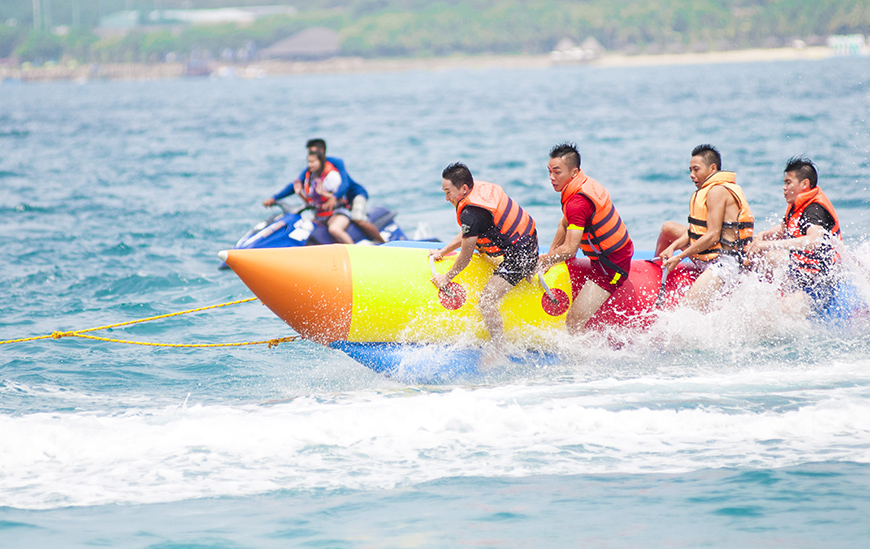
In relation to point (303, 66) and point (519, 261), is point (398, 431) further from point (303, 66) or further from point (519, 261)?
point (303, 66)

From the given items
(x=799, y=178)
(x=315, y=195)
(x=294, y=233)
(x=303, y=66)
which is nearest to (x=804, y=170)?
(x=799, y=178)

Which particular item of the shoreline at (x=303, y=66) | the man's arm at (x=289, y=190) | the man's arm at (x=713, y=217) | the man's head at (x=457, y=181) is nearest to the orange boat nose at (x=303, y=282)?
the man's head at (x=457, y=181)

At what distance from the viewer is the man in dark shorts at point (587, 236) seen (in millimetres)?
4688

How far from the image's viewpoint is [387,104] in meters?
38.3

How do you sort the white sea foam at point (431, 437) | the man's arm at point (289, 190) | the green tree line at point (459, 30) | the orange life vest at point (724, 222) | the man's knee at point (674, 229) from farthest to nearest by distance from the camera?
1. the green tree line at point (459, 30)
2. the man's arm at point (289, 190)
3. the man's knee at point (674, 229)
4. the orange life vest at point (724, 222)
5. the white sea foam at point (431, 437)

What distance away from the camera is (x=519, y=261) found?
4.92 metres

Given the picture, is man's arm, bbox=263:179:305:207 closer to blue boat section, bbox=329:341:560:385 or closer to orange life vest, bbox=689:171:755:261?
blue boat section, bbox=329:341:560:385

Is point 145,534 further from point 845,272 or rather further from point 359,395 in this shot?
point 845,272

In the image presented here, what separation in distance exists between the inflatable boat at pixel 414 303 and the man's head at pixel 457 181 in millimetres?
476

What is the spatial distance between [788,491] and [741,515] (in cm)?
30

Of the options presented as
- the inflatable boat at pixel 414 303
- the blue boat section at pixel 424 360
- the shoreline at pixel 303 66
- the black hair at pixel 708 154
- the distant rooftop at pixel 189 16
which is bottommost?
the blue boat section at pixel 424 360

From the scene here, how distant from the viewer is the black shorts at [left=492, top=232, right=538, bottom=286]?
192 inches

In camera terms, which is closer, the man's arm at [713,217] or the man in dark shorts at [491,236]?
the man in dark shorts at [491,236]

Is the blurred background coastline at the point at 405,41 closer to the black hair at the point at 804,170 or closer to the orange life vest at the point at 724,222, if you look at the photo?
the black hair at the point at 804,170
